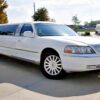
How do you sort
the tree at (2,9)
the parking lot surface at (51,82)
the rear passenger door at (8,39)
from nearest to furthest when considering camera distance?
the parking lot surface at (51,82) → the rear passenger door at (8,39) → the tree at (2,9)

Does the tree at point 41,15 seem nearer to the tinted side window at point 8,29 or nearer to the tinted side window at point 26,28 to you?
the tinted side window at point 8,29

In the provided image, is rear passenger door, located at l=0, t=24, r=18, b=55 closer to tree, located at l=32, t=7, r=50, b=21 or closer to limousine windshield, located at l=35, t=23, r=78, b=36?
limousine windshield, located at l=35, t=23, r=78, b=36

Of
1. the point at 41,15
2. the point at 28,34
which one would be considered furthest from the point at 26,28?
the point at 41,15

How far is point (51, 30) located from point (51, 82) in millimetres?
2018

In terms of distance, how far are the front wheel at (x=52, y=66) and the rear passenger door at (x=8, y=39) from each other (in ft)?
5.79

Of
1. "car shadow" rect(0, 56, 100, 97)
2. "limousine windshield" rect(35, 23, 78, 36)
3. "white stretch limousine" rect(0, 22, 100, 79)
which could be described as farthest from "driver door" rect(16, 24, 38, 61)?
"car shadow" rect(0, 56, 100, 97)

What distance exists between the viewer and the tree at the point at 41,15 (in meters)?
42.8

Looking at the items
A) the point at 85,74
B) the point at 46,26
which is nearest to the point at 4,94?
the point at 85,74

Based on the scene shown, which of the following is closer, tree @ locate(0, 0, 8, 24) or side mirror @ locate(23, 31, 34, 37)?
side mirror @ locate(23, 31, 34, 37)

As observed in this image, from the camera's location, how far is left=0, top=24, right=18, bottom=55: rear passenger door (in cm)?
845

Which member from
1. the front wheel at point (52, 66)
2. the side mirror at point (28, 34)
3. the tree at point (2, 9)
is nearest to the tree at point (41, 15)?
the tree at point (2, 9)

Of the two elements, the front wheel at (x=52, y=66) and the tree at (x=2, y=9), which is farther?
the tree at (x=2, y=9)

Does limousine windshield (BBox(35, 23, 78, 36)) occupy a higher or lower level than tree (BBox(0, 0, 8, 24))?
lower

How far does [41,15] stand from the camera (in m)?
43.0
